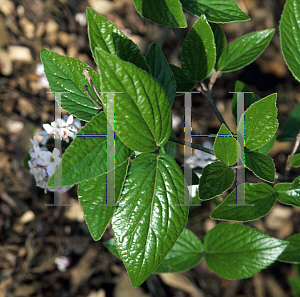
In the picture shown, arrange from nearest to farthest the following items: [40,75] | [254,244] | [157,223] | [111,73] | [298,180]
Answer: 1. [111,73]
2. [157,223]
3. [298,180]
4. [254,244]
5. [40,75]

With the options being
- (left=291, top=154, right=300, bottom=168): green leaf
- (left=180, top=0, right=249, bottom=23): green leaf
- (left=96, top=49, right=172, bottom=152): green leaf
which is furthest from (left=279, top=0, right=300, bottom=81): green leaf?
(left=96, top=49, right=172, bottom=152): green leaf

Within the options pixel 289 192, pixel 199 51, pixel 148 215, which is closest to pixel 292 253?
pixel 289 192

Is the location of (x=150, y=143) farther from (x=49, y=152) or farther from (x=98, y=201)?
(x=49, y=152)

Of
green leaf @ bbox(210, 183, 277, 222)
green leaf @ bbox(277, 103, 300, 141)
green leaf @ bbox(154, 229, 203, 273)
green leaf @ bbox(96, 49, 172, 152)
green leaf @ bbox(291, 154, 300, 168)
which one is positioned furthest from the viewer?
green leaf @ bbox(277, 103, 300, 141)

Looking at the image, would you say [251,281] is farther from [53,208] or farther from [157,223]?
[157,223]

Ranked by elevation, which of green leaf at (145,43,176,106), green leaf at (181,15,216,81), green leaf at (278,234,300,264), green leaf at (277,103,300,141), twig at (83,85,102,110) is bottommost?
green leaf at (278,234,300,264)

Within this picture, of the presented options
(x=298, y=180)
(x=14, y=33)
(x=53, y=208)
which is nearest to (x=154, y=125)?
(x=298, y=180)

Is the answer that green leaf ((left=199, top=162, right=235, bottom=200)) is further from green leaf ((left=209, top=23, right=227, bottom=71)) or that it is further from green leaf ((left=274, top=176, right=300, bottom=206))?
green leaf ((left=209, top=23, right=227, bottom=71))
